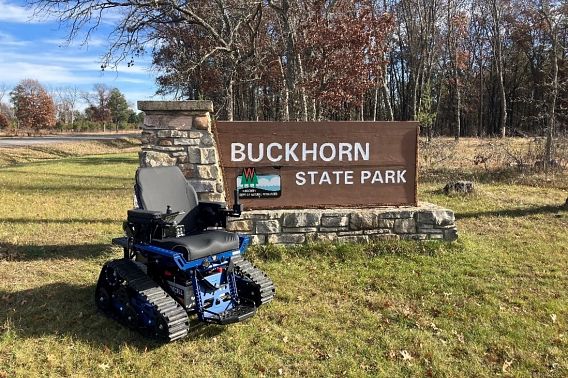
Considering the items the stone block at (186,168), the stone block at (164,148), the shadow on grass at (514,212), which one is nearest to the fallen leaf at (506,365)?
the stone block at (186,168)

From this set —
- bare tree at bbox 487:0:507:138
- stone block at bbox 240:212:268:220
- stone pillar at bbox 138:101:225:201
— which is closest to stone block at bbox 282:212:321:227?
stone block at bbox 240:212:268:220

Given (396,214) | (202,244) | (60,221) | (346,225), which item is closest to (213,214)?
(202,244)

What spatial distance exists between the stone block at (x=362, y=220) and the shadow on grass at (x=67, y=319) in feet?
8.83

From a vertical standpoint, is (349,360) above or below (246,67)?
below

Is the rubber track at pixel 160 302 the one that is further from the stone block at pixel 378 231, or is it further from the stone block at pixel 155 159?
the stone block at pixel 378 231

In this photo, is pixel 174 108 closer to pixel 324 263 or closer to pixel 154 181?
pixel 154 181

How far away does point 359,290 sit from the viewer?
4965 mm

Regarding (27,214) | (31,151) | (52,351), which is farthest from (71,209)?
(31,151)

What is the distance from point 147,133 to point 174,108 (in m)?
0.46

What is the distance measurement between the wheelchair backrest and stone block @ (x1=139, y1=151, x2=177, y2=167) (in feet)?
3.37

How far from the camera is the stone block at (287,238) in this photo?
6.07 metres

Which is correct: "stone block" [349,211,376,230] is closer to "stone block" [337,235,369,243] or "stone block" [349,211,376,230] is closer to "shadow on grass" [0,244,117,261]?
"stone block" [337,235,369,243]

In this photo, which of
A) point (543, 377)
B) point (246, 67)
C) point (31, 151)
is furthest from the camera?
point (31, 151)

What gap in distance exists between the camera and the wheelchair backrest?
4.41m
